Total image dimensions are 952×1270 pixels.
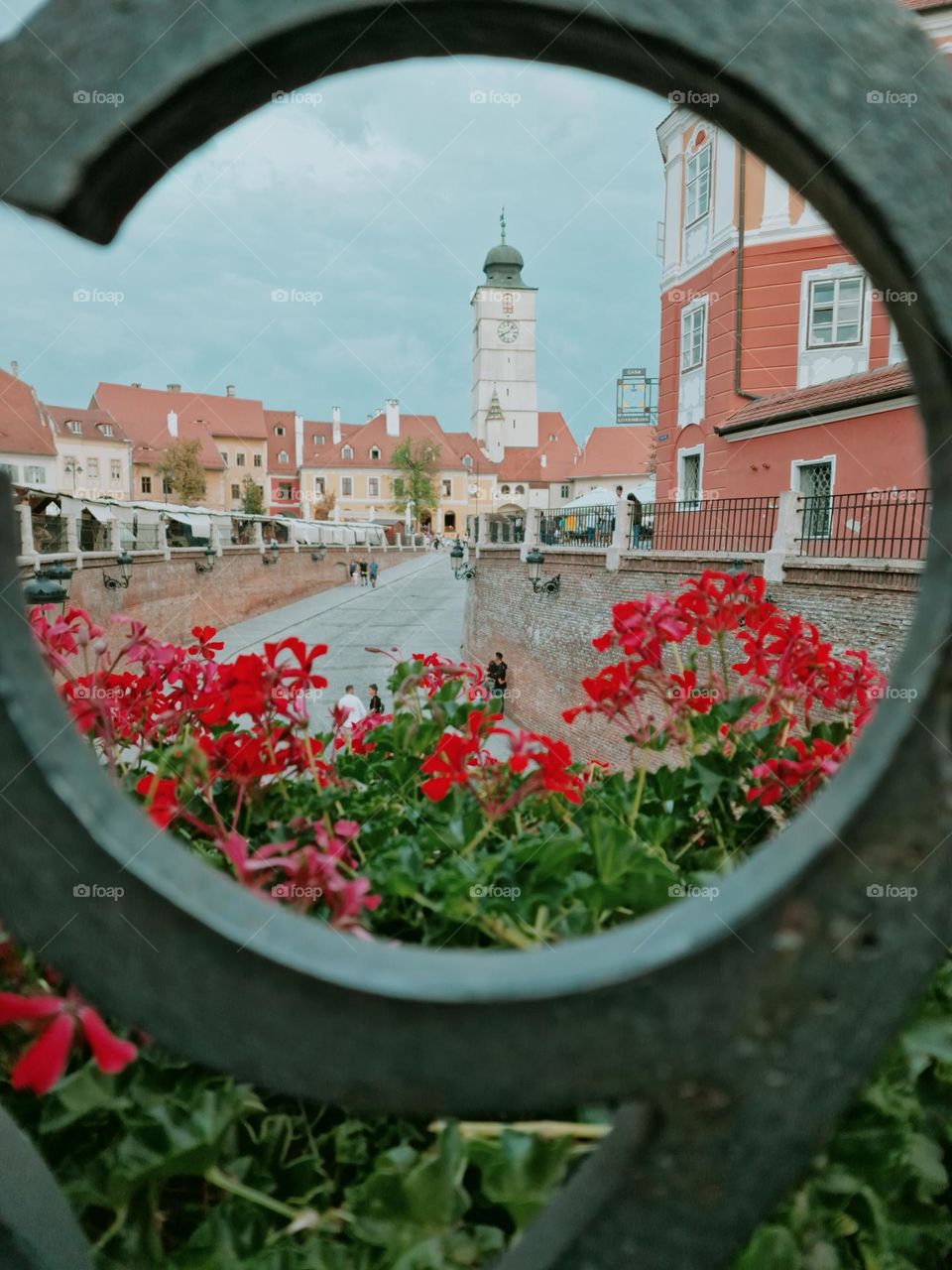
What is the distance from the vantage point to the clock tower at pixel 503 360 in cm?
6425

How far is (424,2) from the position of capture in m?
0.70

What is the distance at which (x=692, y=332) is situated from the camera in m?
15.1

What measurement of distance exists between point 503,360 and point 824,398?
56.6 meters

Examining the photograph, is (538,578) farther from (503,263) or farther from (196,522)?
(503,263)

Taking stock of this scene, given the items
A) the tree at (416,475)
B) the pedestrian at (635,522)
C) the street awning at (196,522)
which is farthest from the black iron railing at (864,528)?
the tree at (416,475)

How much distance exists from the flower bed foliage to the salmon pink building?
36.0 ft

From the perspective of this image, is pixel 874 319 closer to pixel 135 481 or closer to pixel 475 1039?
pixel 475 1039

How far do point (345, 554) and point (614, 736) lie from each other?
30.0 m

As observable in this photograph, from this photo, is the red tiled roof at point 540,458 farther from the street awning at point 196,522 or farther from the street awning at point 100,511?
the street awning at point 100,511

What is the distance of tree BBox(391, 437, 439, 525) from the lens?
53.9 m

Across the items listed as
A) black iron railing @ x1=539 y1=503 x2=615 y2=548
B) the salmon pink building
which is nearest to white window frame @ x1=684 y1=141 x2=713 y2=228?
the salmon pink building

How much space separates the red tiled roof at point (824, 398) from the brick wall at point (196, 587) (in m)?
10.9

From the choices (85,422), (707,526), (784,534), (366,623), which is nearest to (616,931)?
(784,534)

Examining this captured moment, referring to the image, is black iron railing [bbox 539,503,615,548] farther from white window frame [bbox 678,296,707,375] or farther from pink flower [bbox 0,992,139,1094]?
pink flower [bbox 0,992,139,1094]
